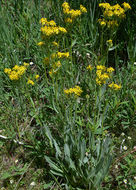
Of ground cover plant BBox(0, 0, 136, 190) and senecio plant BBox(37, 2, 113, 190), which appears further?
ground cover plant BBox(0, 0, 136, 190)

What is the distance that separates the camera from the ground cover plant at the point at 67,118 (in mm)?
1938

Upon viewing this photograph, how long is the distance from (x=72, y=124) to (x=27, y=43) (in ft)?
6.31

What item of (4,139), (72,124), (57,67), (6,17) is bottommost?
(4,139)

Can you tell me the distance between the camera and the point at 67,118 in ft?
6.60

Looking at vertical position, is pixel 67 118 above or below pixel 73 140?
above

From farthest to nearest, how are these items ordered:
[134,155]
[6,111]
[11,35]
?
[11,35] → [6,111] → [134,155]

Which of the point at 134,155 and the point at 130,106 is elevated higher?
the point at 130,106

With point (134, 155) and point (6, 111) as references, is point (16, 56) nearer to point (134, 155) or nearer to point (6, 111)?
point (6, 111)

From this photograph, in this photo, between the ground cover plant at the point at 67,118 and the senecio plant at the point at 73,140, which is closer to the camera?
the senecio plant at the point at 73,140

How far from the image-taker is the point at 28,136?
2.59 m

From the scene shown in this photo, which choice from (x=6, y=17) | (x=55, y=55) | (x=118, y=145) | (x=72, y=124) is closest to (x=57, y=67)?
(x=55, y=55)

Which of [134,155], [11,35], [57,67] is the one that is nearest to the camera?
[57,67]

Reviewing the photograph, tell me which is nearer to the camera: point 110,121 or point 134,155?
point 134,155

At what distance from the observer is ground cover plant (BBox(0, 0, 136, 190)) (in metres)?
1.94
